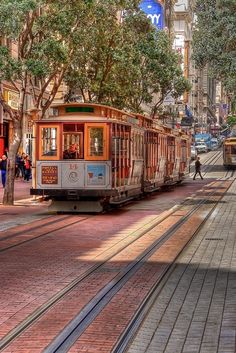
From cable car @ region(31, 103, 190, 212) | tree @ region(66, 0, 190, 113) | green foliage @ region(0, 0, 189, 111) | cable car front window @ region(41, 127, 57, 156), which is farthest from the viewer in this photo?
tree @ region(66, 0, 190, 113)

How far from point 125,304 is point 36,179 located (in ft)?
47.5

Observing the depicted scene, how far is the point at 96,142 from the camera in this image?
23609 millimetres

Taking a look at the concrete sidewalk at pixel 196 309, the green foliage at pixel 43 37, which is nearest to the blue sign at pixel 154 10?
the green foliage at pixel 43 37

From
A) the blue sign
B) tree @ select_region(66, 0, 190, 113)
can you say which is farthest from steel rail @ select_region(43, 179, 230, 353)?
the blue sign

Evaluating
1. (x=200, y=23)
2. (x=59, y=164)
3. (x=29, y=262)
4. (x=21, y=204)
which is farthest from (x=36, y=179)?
(x=200, y=23)

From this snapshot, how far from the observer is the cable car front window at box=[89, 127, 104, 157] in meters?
23.5

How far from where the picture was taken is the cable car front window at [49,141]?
78.2 feet

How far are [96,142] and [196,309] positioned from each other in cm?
1440

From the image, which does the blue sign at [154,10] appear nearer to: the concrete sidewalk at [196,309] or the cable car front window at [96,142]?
the cable car front window at [96,142]

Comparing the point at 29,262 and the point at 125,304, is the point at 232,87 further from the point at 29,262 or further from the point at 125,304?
the point at 125,304

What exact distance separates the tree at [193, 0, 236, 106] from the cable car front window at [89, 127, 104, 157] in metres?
11.1

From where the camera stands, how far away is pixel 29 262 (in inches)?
539

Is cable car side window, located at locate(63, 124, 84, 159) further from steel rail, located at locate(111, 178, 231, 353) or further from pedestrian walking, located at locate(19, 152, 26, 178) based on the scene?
pedestrian walking, located at locate(19, 152, 26, 178)

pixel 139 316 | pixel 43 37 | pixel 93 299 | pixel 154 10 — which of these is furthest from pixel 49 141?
pixel 154 10
